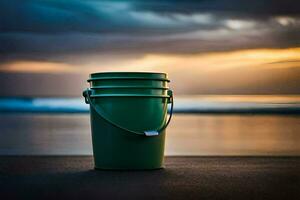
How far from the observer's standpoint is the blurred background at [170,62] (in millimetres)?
6180

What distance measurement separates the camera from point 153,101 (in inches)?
173

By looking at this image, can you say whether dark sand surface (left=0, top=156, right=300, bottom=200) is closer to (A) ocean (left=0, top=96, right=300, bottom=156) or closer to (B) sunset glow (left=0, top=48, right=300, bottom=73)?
(A) ocean (left=0, top=96, right=300, bottom=156)

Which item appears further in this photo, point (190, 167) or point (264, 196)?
point (190, 167)

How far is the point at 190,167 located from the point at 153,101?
50 cm

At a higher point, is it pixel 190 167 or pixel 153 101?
pixel 153 101

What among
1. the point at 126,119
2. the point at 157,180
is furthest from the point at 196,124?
the point at 157,180

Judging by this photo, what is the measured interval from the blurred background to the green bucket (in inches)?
66.8

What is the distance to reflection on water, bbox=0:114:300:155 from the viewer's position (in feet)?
19.7

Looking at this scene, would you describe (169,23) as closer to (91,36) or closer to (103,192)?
(91,36)

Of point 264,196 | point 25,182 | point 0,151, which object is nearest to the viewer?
point 264,196

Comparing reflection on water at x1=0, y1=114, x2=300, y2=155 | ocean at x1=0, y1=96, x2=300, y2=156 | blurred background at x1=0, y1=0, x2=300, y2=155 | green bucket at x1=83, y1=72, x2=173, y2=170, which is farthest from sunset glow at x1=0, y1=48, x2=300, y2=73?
green bucket at x1=83, y1=72, x2=173, y2=170

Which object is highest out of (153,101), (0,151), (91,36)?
(91,36)

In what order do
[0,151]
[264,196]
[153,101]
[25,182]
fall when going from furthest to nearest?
[0,151] < [153,101] < [25,182] < [264,196]

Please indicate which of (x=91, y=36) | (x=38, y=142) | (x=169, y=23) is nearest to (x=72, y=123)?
(x=38, y=142)
